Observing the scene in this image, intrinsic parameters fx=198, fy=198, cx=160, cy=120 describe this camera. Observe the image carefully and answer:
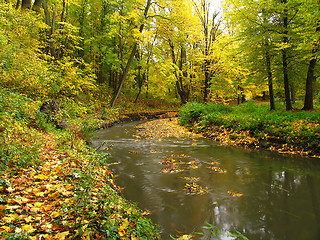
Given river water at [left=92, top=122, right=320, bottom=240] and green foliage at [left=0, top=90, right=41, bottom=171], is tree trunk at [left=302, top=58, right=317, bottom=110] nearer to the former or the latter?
river water at [left=92, top=122, right=320, bottom=240]

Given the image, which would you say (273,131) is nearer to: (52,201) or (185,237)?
(185,237)

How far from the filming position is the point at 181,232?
→ 3236mm

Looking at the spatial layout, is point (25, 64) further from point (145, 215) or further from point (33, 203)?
point (145, 215)

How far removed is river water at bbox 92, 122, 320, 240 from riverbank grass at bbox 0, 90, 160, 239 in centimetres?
96

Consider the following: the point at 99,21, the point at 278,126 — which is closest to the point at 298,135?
the point at 278,126

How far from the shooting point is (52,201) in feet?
9.31

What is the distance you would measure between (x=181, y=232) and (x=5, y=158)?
10.7 feet

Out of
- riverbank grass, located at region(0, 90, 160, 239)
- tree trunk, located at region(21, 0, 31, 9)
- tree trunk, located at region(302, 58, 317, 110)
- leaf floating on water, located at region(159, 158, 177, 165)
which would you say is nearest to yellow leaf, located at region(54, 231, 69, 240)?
riverbank grass, located at region(0, 90, 160, 239)

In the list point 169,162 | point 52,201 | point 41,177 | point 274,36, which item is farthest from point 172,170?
point 274,36

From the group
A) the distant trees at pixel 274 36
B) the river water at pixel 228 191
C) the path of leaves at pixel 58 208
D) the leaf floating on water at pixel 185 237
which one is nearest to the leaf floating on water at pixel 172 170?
the river water at pixel 228 191

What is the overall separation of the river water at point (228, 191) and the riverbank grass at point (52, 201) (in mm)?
955

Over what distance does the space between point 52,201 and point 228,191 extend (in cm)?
372

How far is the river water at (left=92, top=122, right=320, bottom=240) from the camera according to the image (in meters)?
3.46

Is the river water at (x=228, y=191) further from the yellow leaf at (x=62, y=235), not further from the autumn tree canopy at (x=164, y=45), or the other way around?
the autumn tree canopy at (x=164, y=45)
